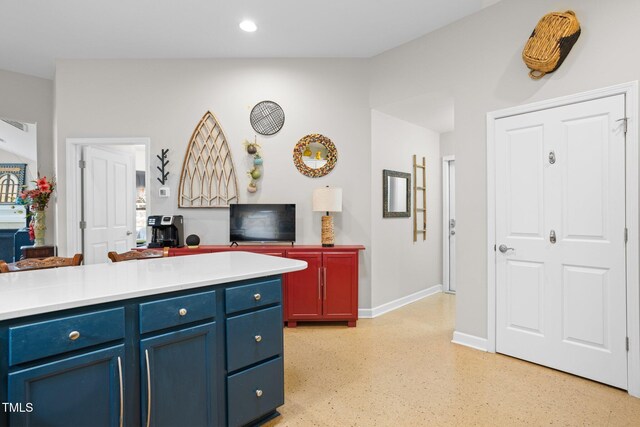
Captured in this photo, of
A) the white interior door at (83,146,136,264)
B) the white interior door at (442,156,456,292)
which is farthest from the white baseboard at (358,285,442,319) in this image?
the white interior door at (83,146,136,264)

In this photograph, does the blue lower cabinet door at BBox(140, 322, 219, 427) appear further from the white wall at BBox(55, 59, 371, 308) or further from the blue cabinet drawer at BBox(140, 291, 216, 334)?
the white wall at BBox(55, 59, 371, 308)

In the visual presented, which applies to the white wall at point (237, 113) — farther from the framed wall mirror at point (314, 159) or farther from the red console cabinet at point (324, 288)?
the red console cabinet at point (324, 288)

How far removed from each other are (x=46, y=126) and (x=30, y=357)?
4.45 meters

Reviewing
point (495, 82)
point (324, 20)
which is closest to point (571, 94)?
point (495, 82)

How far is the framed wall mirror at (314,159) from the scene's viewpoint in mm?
3926

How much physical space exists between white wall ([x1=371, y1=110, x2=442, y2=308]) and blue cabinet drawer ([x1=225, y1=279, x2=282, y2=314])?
2.15m

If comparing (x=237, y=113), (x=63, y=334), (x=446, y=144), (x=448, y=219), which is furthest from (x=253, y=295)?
(x=446, y=144)

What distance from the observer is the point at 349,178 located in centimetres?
394

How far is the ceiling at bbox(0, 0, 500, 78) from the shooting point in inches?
117

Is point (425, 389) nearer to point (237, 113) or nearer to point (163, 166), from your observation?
point (237, 113)

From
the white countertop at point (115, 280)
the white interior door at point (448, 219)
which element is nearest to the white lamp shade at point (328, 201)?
the white countertop at point (115, 280)

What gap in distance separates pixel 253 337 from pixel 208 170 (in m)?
2.56

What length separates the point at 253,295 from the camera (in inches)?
72.9

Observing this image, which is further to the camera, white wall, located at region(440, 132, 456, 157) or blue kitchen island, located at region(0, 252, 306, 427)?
white wall, located at region(440, 132, 456, 157)
